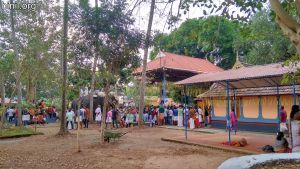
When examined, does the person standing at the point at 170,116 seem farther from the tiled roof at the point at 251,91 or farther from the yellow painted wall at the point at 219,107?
the yellow painted wall at the point at 219,107

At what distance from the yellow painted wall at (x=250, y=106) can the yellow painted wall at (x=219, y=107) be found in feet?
5.12

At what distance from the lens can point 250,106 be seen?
1992 centimetres

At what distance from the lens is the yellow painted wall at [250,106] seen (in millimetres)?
19531

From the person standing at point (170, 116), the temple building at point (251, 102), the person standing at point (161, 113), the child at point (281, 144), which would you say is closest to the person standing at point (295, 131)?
the child at point (281, 144)

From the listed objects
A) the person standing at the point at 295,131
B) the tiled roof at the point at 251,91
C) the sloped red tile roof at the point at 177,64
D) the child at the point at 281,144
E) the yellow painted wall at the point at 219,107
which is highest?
the sloped red tile roof at the point at 177,64

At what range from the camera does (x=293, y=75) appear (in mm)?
6625

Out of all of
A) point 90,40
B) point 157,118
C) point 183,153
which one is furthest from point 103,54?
point 157,118

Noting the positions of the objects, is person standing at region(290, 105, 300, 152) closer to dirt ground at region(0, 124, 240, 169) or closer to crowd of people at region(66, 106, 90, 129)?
dirt ground at region(0, 124, 240, 169)

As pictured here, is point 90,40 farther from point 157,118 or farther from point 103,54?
point 157,118

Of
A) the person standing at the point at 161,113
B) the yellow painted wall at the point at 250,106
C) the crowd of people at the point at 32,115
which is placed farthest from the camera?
the crowd of people at the point at 32,115

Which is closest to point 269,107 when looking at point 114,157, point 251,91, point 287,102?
point 287,102

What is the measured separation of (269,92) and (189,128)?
19.3 feet

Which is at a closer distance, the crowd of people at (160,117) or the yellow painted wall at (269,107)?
the yellow painted wall at (269,107)

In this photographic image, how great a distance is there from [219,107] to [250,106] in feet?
8.23
